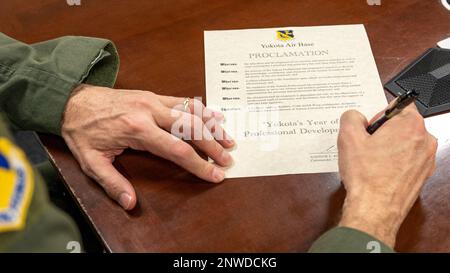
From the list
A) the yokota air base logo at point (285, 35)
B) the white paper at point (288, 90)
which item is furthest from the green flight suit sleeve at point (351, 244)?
the yokota air base logo at point (285, 35)

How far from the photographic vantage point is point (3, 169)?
39 cm

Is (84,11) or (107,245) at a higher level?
(84,11)

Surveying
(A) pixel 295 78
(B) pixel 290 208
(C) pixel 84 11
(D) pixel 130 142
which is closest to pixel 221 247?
(B) pixel 290 208

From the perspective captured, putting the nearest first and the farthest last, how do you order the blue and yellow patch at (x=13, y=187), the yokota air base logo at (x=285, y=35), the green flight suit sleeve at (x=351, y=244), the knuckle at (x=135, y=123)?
the blue and yellow patch at (x=13, y=187)
the green flight suit sleeve at (x=351, y=244)
the knuckle at (x=135, y=123)
the yokota air base logo at (x=285, y=35)

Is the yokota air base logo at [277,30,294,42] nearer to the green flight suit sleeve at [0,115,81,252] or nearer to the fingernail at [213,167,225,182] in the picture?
the fingernail at [213,167,225,182]

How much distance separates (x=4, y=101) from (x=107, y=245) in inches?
12.0

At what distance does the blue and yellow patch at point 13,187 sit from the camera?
1.30 feet

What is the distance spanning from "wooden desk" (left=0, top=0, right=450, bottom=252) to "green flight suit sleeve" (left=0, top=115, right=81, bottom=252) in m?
0.15

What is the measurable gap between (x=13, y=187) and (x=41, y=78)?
0.35 metres

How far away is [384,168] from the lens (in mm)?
635

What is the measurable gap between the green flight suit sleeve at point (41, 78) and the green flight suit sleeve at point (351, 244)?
0.45 m

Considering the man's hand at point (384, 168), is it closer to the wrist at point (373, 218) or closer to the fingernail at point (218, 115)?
the wrist at point (373, 218)

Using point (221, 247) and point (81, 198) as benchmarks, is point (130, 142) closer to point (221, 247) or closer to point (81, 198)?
point (81, 198)

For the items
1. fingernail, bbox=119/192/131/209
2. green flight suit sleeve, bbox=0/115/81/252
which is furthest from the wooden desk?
green flight suit sleeve, bbox=0/115/81/252
